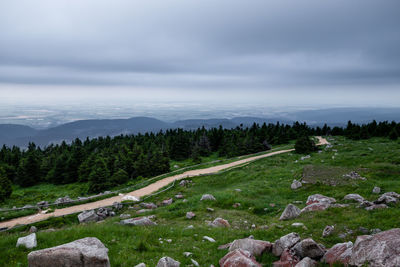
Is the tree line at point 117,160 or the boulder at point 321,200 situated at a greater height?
the boulder at point 321,200

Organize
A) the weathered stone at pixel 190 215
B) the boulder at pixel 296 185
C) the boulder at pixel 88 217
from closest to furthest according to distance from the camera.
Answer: the weathered stone at pixel 190 215, the boulder at pixel 88 217, the boulder at pixel 296 185

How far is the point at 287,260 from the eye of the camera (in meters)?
7.66

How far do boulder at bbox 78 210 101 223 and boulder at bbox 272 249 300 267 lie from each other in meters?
16.2

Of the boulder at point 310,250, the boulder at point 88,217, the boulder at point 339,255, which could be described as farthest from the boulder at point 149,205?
the boulder at point 339,255

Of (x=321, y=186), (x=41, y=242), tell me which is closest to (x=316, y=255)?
(x=41, y=242)

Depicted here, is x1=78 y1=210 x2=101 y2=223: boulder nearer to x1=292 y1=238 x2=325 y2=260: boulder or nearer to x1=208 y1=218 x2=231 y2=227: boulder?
x1=208 y1=218 x2=231 y2=227: boulder

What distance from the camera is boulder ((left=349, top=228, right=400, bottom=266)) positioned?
229 inches

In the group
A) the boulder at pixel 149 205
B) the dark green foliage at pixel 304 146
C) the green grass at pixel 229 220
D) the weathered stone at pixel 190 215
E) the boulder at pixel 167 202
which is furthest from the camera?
the dark green foliage at pixel 304 146

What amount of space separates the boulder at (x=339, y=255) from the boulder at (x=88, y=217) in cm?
1758

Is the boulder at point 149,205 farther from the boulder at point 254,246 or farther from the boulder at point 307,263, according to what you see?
the boulder at point 307,263

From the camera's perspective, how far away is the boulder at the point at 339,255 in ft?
22.5

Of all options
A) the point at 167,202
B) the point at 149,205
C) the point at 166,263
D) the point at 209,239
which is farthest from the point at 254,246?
the point at 149,205

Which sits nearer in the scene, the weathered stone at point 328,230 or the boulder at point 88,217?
the weathered stone at point 328,230

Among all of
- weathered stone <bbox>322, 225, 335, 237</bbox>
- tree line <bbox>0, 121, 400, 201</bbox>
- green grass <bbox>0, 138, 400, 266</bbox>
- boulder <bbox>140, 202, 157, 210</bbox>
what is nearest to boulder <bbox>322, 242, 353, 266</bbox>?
green grass <bbox>0, 138, 400, 266</bbox>
